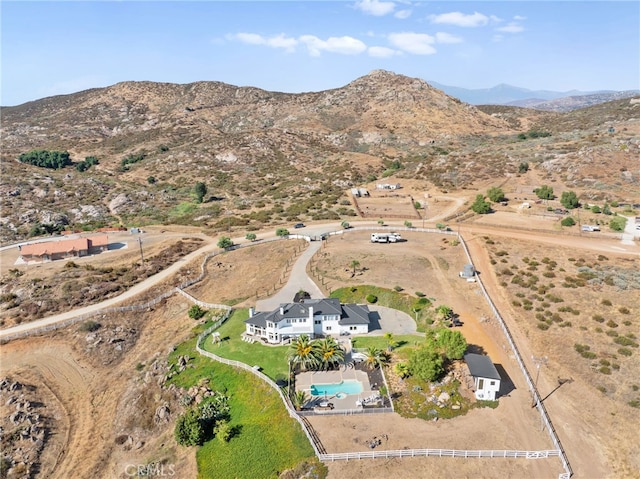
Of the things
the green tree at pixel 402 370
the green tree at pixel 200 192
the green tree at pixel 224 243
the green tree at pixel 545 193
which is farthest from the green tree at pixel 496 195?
the green tree at pixel 200 192

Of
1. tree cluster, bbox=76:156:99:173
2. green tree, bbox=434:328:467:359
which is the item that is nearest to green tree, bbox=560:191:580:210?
green tree, bbox=434:328:467:359

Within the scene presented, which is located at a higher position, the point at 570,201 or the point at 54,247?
the point at 54,247

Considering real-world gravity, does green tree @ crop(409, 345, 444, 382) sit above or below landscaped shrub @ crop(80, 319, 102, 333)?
above

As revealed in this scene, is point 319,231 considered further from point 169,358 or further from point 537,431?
point 537,431

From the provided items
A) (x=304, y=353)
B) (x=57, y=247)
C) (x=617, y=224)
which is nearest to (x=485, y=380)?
(x=304, y=353)

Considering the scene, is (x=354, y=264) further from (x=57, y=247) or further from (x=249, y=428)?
(x=57, y=247)

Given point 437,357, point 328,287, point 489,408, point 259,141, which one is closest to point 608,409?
point 489,408

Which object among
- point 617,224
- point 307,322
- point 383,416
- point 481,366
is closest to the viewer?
point 383,416

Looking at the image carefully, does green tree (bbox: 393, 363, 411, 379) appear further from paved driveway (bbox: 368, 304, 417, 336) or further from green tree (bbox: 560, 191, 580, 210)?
green tree (bbox: 560, 191, 580, 210)
